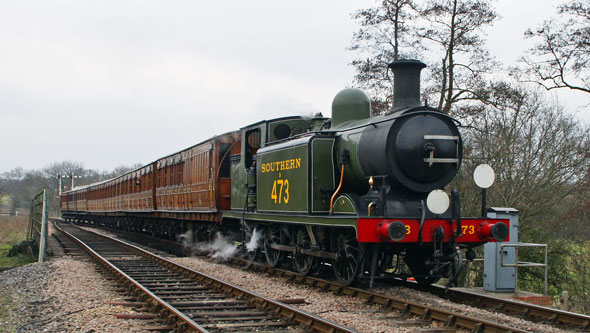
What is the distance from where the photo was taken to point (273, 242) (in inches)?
434

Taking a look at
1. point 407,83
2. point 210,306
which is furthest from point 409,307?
point 407,83

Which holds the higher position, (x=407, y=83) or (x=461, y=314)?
(x=407, y=83)

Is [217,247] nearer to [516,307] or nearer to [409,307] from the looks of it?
[409,307]

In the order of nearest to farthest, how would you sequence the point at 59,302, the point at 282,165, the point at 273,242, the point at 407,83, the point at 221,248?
the point at 59,302 < the point at 407,83 < the point at 282,165 < the point at 273,242 < the point at 221,248

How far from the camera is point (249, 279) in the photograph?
10172 millimetres

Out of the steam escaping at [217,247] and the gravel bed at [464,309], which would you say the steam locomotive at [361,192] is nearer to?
the gravel bed at [464,309]

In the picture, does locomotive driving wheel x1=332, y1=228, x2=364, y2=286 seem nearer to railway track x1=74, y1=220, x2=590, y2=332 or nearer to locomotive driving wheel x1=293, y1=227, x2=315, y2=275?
railway track x1=74, y1=220, x2=590, y2=332

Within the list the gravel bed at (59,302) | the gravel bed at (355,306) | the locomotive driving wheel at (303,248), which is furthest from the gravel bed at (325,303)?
the gravel bed at (59,302)

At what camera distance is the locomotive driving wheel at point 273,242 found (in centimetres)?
1086

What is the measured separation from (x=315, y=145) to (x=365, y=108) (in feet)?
4.37

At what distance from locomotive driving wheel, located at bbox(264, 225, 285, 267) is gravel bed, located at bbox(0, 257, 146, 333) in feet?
10.0

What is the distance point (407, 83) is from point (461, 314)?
3.55m

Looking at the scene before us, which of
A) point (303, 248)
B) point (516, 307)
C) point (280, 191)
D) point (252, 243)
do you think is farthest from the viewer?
point (252, 243)

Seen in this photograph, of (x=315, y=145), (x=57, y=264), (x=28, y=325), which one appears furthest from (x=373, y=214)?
(x=57, y=264)
